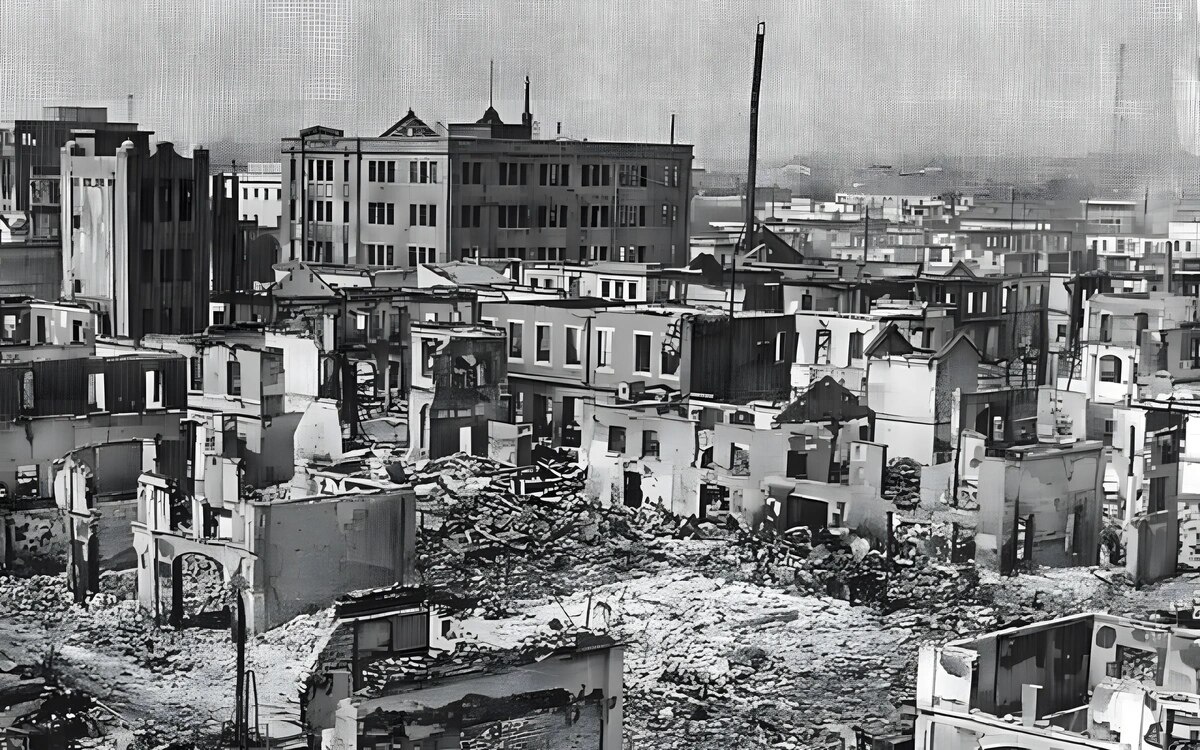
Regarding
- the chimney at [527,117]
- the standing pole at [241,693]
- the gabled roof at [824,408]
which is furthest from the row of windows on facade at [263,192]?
the gabled roof at [824,408]

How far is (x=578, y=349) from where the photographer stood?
508 centimetres

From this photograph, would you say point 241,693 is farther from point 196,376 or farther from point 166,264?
point 166,264

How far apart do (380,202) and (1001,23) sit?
192cm

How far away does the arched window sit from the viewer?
5.07m

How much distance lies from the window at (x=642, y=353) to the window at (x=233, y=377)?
1115 mm

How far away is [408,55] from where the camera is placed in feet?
17.3

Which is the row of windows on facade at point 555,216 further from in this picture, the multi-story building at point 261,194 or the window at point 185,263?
the window at point 185,263

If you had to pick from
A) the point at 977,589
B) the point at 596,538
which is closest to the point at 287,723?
the point at 596,538

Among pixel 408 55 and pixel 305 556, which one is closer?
pixel 305 556

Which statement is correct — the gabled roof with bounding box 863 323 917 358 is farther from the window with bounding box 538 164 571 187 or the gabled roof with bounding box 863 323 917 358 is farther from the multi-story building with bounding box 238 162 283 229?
the multi-story building with bounding box 238 162 283 229

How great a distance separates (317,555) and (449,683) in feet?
1.71

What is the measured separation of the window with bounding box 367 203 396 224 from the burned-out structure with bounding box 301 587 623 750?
47.0 inches

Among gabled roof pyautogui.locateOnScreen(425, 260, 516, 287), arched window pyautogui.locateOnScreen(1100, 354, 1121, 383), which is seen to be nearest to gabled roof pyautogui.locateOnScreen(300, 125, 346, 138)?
gabled roof pyautogui.locateOnScreen(425, 260, 516, 287)

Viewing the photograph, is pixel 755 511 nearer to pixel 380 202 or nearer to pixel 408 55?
pixel 380 202
